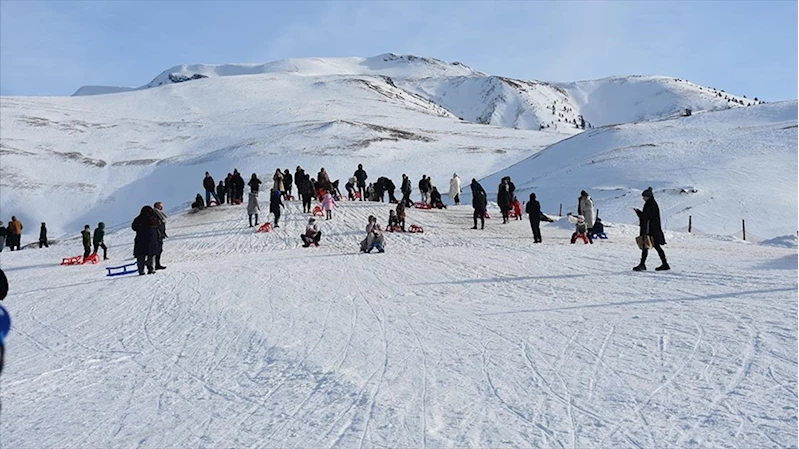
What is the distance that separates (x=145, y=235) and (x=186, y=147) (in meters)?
58.3

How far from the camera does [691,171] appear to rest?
128 feet

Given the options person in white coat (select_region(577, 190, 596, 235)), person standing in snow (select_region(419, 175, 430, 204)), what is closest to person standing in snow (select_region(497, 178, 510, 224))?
person in white coat (select_region(577, 190, 596, 235))

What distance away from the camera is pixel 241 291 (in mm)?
12664

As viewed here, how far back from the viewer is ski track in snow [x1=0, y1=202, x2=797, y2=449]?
5504 millimetres

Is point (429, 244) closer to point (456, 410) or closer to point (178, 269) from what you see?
point (178, 269)

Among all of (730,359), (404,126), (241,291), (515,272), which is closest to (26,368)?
(241,291)

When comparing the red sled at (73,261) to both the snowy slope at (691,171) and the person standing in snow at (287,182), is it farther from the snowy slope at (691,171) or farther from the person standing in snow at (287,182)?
Result: the snowy slope at (691,171)

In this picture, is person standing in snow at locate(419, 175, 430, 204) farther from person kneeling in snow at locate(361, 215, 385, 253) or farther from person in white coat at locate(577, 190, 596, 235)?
person kneeling in snow at locate(361, 215, 385, 253)

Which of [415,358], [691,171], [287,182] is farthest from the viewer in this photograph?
[691,171]

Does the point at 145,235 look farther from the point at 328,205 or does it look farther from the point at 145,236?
the point at 328,205

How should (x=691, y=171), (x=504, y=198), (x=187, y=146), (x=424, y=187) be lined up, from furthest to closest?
1. (x=187, y=146)
2. (x=691, y=171)
3. (x=424, y=187)
4. (x=504, y=198)

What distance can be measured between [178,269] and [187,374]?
9.85 m

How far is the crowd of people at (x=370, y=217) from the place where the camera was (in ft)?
43.5

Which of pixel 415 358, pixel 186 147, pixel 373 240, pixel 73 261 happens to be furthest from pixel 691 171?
pixel 186 147
